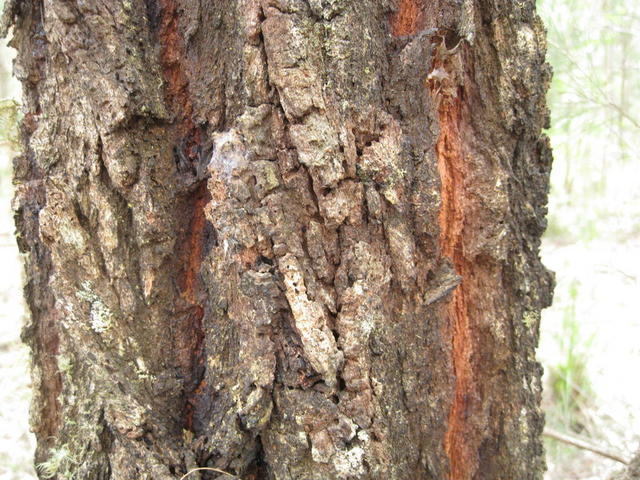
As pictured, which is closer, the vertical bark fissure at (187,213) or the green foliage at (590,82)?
the vertical bark fissure at (187,213)

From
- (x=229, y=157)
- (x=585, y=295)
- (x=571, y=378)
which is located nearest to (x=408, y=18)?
(x=229, y=157)

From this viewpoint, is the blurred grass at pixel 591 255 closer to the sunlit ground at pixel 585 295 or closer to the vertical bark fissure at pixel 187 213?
the sunlit ground at pixel 585 295

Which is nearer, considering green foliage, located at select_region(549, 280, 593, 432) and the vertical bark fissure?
the vertical bark fissure

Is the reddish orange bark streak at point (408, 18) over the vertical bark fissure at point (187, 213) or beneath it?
over

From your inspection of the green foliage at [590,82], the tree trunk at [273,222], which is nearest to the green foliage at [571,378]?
the green foliage at [590,82]

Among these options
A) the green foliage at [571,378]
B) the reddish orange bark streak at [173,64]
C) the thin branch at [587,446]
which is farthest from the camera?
the green foliage at [571,378]

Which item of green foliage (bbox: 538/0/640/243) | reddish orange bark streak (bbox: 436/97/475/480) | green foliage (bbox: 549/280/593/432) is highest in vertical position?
green foliage (bbox: 538/0/640/243)

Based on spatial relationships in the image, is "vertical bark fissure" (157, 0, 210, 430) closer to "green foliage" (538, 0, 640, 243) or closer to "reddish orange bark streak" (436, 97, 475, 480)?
"reddish orange bark streak" (436, 97, 475, 480)

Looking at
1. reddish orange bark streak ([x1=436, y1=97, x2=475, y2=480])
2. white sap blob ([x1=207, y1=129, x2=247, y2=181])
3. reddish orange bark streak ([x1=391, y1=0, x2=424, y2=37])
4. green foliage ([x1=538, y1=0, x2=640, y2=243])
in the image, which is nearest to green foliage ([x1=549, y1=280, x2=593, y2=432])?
green foliage ([x1=538, y1=0, x2=640, y2=243])

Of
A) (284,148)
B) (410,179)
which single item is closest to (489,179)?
(410,179)
